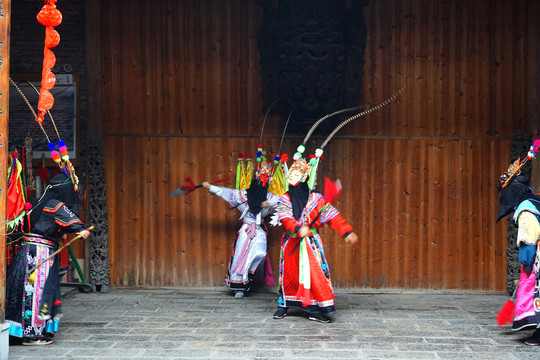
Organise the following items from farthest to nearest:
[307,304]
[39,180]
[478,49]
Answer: [478,49]
[39,180]
[307,304]

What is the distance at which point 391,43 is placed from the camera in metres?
8.12

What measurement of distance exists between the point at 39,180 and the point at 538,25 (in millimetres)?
6240

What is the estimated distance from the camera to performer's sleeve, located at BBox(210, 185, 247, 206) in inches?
304

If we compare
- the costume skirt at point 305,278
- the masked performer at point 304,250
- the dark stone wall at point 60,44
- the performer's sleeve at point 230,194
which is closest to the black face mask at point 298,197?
the masked performer at point 304,250

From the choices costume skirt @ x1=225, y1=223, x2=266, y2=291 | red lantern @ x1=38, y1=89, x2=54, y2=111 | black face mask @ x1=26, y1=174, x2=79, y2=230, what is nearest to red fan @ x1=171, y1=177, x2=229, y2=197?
costume skirt @ x1=225, y1=223, x2=266, y2=291

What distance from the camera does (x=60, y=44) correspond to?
27.2 ft

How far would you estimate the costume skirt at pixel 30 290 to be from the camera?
5.59 meters

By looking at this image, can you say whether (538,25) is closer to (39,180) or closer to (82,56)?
(82,56)

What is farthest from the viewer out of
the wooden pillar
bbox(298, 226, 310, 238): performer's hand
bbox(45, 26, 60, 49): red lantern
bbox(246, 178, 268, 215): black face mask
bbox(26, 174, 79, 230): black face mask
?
bbox(246, 178, 268, 215): black face mask

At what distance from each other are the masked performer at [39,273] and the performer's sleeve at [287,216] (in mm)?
1910

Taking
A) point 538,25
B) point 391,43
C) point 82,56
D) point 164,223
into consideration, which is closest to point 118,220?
point 164,223

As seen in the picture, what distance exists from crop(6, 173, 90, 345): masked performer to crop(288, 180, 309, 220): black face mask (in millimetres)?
2036

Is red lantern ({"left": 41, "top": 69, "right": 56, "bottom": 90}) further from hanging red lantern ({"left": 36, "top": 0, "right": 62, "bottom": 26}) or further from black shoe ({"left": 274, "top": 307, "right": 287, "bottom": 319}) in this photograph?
black shoe ({"left": 274, "top": 307, "right": 287, "bottom": 319})

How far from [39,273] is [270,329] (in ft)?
7.06
